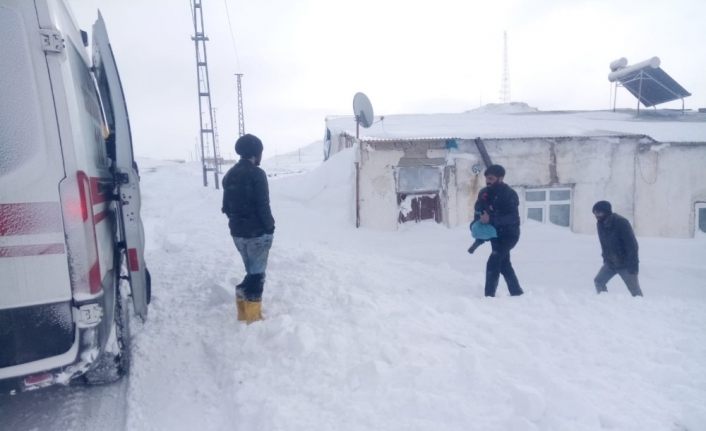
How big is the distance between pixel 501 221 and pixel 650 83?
49.1ft

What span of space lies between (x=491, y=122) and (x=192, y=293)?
36.6 feet

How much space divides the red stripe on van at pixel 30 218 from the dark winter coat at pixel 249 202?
75.4 inches

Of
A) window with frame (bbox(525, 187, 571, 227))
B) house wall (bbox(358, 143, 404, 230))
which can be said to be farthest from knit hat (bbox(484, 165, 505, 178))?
window with frame (bbox(525, 187, 571, 227))

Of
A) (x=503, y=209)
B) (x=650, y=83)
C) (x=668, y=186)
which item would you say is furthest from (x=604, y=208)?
(x=650, y=83)

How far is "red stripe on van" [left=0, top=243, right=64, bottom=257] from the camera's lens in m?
2.44

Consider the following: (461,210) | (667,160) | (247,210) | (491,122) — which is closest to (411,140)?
(461,210)

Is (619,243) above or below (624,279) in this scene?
→ above

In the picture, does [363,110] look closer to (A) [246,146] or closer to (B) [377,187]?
(B) [377,187]

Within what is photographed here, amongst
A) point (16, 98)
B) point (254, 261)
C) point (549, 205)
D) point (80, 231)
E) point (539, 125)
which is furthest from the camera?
point (539, 125)

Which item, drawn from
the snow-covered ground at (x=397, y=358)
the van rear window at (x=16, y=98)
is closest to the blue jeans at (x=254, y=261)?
the snow-covered ground at (x=397, y=358)

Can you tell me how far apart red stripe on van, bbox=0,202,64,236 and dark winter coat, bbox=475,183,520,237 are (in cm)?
439

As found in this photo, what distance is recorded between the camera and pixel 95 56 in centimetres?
432

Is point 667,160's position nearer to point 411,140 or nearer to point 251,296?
point 411,140

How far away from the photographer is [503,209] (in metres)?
5.51
